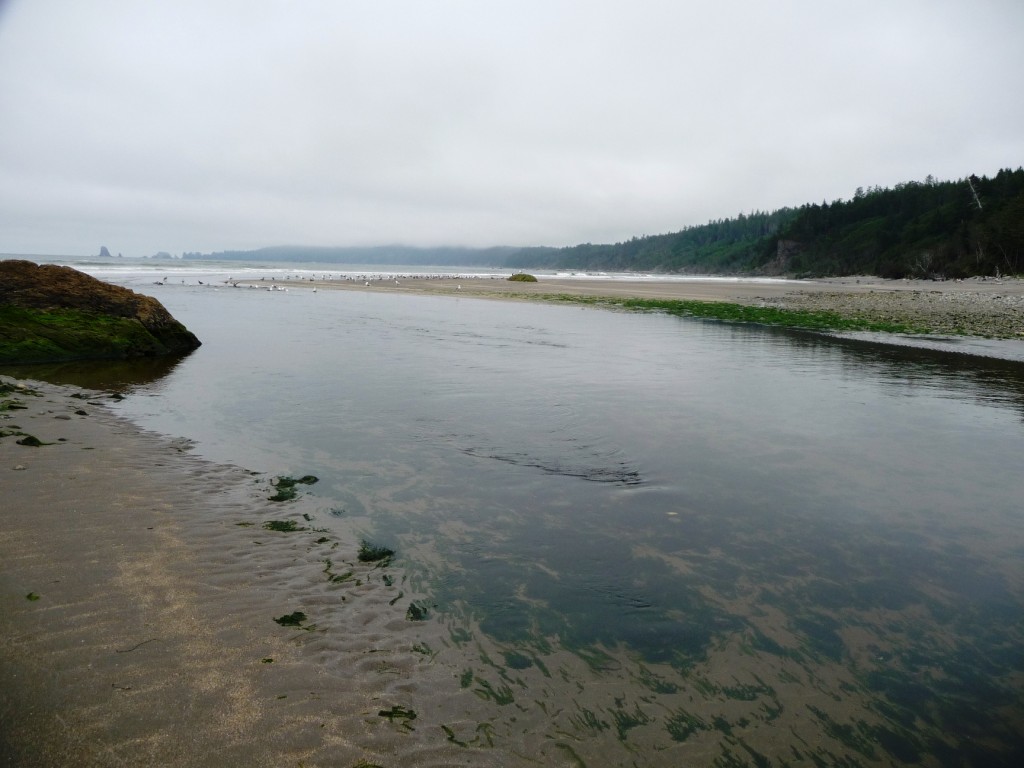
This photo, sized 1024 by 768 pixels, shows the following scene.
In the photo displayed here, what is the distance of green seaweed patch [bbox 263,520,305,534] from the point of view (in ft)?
20.0

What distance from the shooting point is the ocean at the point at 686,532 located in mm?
3822

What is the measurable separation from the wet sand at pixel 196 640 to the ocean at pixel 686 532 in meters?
0.55

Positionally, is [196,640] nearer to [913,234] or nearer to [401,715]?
[401,715]

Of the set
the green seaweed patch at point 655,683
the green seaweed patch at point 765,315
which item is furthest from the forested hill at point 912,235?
the green seaweed patch at point 655,683

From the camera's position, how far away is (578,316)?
115 feet

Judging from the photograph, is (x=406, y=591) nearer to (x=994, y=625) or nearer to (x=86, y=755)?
(x=86, y=755)

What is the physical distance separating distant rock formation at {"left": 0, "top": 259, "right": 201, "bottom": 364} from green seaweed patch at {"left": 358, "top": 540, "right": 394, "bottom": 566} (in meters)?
14.7

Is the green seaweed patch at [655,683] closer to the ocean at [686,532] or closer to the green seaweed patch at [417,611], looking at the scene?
the ocean at [686,532]

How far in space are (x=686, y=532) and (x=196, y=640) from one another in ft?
16.4

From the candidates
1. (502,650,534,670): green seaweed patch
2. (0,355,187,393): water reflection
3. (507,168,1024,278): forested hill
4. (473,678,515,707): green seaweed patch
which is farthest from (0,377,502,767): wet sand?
(507,168,1024,278): forested hill

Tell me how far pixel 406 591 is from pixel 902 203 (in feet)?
481

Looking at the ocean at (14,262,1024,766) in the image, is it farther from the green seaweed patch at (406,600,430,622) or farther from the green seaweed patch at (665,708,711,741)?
the green seaweed patch at (406,600,430,622)

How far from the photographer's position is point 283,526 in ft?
20.3

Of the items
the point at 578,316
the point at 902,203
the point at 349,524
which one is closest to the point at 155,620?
the point at 349,524
